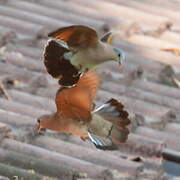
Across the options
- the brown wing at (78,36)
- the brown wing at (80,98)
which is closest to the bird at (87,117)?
the brown wing at (80,98)

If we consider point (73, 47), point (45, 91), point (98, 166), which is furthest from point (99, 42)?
point (45, 91)

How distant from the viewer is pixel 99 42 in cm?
429

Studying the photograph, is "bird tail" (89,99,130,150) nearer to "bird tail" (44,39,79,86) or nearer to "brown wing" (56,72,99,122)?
"brown wing" (56,72,99,122)

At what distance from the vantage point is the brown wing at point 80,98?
4.14m

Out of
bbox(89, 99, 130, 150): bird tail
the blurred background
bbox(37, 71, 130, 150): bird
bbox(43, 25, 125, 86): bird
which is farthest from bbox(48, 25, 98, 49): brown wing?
the blurred background

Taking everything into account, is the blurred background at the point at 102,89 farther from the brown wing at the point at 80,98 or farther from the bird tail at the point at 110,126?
the brown wing at the point at 80,98

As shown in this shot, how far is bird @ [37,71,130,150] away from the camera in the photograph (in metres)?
4.16

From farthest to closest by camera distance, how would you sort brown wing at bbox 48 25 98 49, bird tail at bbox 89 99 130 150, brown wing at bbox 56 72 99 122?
bird tail at bbox 89 99 130 150, brown wing at bbox 56 72 99 122, brown wing at bbox 48 25 98 49

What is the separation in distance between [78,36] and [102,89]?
3.43 feet

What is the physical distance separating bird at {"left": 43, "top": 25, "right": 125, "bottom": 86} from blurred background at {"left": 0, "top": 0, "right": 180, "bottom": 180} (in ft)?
1.45

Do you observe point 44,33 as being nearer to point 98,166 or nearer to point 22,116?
point 22,116

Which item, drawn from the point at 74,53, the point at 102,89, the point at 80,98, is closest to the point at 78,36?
the point at 74,53

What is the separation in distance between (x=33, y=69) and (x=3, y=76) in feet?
0.84

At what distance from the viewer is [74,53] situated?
4.22 m
